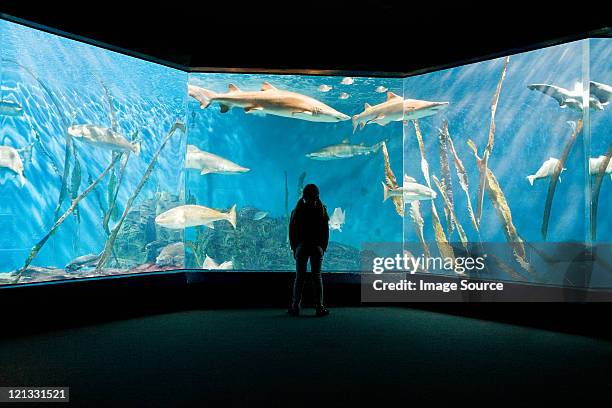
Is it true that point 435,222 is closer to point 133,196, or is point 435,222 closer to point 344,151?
point 344,151

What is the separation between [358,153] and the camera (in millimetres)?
7930

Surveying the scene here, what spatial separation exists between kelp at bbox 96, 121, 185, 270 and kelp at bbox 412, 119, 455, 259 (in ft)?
11.0

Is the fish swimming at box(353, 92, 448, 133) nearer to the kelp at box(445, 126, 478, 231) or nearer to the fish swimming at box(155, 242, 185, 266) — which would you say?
the kelp at box(445, 126, 478, 231)

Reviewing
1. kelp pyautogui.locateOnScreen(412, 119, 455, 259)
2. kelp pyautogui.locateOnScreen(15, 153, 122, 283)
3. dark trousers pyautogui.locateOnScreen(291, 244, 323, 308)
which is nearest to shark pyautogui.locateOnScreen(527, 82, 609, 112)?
kelp pyautogui.locateOnScreen(412, 119, 455, 259)

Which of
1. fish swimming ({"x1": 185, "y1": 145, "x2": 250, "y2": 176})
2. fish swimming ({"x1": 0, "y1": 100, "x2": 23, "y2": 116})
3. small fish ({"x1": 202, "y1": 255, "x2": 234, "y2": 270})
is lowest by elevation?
small fish ({"x1": 202, "y1": 255, "x2": 234, "y2": 270})

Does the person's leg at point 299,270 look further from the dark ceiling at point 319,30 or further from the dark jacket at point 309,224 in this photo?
the dark ceiling at point 319,30

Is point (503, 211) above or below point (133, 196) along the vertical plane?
below

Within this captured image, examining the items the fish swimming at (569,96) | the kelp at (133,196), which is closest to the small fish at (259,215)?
the kelp at (133,196)

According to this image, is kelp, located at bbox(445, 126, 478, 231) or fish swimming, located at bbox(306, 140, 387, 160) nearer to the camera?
kelp, located at bbox(445, 126, 478, 231)

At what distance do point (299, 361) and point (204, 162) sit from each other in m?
4.18

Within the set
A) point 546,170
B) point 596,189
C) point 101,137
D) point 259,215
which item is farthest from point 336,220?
point 596,189

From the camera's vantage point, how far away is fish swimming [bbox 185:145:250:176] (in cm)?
730

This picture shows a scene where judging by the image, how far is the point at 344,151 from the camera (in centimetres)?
787

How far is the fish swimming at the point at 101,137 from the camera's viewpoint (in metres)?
6.09
